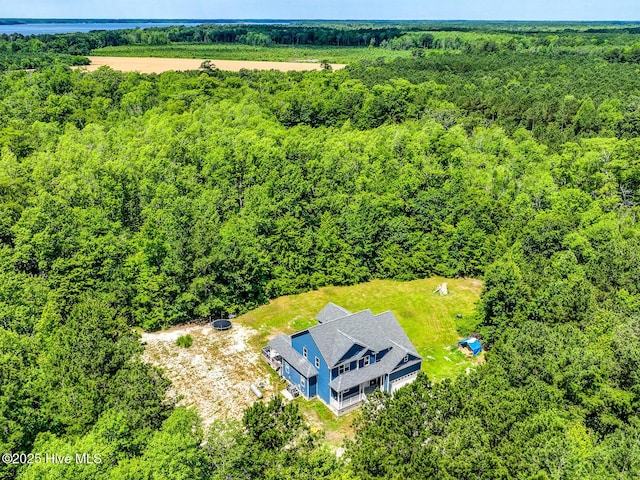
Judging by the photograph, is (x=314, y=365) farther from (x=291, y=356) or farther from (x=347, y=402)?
(x=347, y=402)

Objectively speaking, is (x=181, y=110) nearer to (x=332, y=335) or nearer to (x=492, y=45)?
(x=332, y=335)

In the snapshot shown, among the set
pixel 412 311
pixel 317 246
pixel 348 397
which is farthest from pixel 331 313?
pixel 317 246

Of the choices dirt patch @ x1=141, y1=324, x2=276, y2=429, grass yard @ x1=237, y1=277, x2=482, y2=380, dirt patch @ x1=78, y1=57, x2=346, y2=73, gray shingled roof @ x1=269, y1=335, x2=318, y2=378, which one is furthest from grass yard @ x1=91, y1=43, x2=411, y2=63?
gray shingled roof @ x1=269, y1=335, x2=318, y2=378

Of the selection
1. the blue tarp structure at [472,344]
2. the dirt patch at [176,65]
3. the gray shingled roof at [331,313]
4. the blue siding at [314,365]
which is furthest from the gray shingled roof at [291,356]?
the dirt patch at [176,65]

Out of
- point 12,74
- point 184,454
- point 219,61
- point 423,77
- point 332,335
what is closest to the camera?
point 184,454

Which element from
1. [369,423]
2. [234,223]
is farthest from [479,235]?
[369,423]

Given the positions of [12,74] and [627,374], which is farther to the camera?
[12,74]
